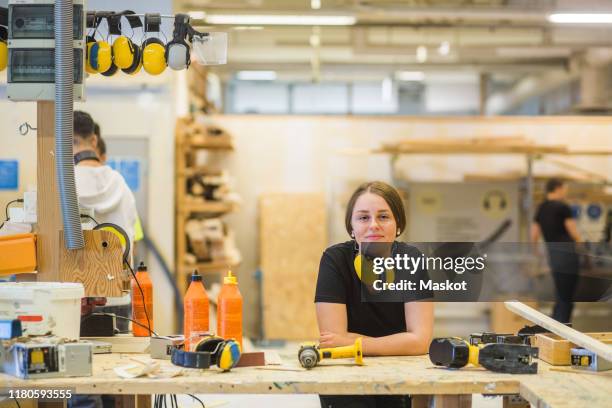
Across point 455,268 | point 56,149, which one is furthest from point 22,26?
point 455,268

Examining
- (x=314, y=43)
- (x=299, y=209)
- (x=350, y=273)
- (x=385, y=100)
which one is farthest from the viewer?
(x=385, y=100)

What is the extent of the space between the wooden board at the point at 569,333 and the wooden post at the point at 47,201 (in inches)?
66.8

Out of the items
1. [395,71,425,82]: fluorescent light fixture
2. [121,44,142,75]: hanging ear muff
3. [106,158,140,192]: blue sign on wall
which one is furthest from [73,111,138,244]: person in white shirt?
[395,71,425,82]: fluorescent light fixture

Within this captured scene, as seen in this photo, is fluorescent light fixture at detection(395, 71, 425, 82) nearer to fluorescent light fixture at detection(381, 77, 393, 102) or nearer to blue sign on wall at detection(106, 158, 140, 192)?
fluorescent light fixture at detection(381, 77, 393, 102)

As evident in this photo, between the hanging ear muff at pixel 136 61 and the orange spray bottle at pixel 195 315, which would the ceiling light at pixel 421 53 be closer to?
the hanging ear muff at pixel 136 61

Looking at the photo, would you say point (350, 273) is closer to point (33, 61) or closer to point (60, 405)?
point (60, 405)

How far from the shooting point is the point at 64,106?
2807mm

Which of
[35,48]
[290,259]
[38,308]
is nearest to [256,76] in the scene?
[290,259]

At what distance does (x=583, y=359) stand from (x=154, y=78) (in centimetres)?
477

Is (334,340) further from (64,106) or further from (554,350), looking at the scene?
(64,106)

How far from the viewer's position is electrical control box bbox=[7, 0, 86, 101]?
9.39 feet

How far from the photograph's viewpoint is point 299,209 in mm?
8109

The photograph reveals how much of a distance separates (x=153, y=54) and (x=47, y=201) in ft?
2.29

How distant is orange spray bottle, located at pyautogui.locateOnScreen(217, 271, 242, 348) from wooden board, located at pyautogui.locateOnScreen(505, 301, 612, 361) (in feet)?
3.39
